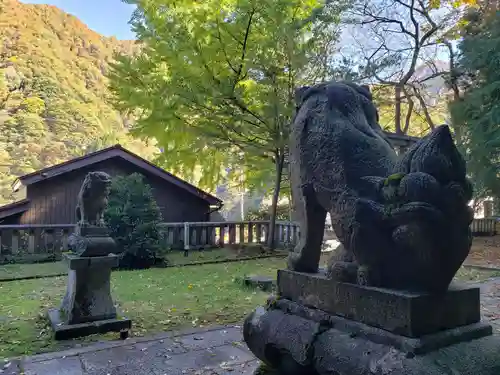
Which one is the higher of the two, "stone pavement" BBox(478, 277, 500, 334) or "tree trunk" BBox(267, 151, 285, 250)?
"tree trunk" BBox(267, 151, 285, 250)

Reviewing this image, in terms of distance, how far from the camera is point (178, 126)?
→ 1123 cm

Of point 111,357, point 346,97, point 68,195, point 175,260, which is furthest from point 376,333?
point 68,195

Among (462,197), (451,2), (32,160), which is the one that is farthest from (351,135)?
(32,160)

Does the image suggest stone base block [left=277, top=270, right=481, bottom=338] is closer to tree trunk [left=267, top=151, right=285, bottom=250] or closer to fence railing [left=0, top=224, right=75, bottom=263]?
fence railing [left=0, top=224, right=75, bottom=263]

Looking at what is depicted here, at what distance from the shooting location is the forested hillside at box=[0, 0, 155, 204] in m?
24.9

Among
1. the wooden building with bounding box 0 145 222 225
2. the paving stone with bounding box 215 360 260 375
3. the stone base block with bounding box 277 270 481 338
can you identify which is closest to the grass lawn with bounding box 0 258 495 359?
the paving stone with bounding box 215 360 260 375

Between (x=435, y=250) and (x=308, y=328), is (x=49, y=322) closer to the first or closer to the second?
(x=308, y=328)

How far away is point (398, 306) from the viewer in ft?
6.83

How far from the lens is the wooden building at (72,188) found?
35.6 feet

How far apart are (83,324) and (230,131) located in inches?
322

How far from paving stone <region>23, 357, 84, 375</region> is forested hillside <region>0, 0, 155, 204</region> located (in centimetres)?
2255

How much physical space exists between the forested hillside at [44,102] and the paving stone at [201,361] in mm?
22816

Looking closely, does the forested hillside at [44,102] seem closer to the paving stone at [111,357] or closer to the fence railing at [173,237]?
the fence railing at [173,237]

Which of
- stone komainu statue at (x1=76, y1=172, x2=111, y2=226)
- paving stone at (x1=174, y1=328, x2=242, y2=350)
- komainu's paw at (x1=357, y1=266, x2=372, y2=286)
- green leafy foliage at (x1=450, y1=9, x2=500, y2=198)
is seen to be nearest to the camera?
komainu's paw at (x1=357, y1=266, x2=372, y2=286)
